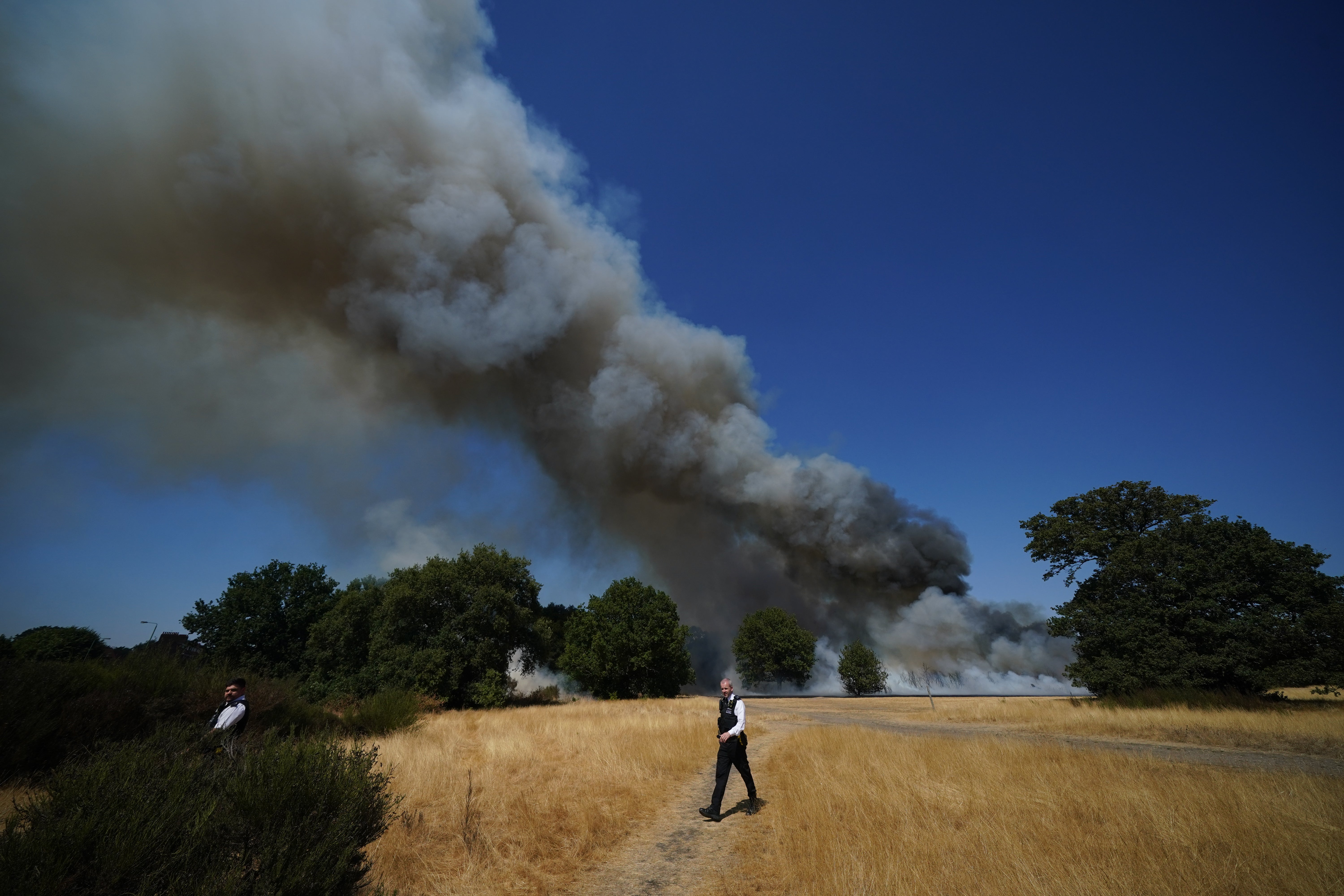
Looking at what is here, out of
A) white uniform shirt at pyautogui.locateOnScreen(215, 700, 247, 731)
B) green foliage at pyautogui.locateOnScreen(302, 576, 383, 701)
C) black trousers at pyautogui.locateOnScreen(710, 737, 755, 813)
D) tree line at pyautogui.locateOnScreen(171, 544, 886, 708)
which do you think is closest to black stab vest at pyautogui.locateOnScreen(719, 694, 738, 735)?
black trousers at pyautogui.locateOnScreen(710, 737, 755, 813)

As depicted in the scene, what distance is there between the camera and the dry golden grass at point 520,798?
4648 mm

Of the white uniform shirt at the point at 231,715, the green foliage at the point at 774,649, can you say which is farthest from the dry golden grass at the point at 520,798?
the green foliage at the point at 774,649

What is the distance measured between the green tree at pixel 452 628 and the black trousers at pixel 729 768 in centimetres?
2355

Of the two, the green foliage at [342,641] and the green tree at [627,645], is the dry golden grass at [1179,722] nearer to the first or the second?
the green tree at [627,645]

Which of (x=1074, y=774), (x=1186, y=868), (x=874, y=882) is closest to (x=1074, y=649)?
(x=1074, y=774)

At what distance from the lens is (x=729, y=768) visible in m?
6.31

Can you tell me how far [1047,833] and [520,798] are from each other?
628cm

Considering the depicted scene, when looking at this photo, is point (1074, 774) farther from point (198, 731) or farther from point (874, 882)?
point (198, 731)

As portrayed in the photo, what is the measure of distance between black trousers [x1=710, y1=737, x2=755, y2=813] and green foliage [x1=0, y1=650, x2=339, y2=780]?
16.1 feet

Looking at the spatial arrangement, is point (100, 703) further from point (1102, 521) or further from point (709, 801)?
point (1102, 521)

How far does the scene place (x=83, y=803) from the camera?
2.45 meters

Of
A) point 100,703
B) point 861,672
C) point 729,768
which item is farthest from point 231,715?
point 861,672

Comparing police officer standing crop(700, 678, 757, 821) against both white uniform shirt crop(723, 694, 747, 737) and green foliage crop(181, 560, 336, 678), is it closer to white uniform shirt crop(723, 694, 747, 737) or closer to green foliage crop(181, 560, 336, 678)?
white uniform shirt crop(723, 694, 747, 737)

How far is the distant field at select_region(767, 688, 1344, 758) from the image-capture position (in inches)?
439
